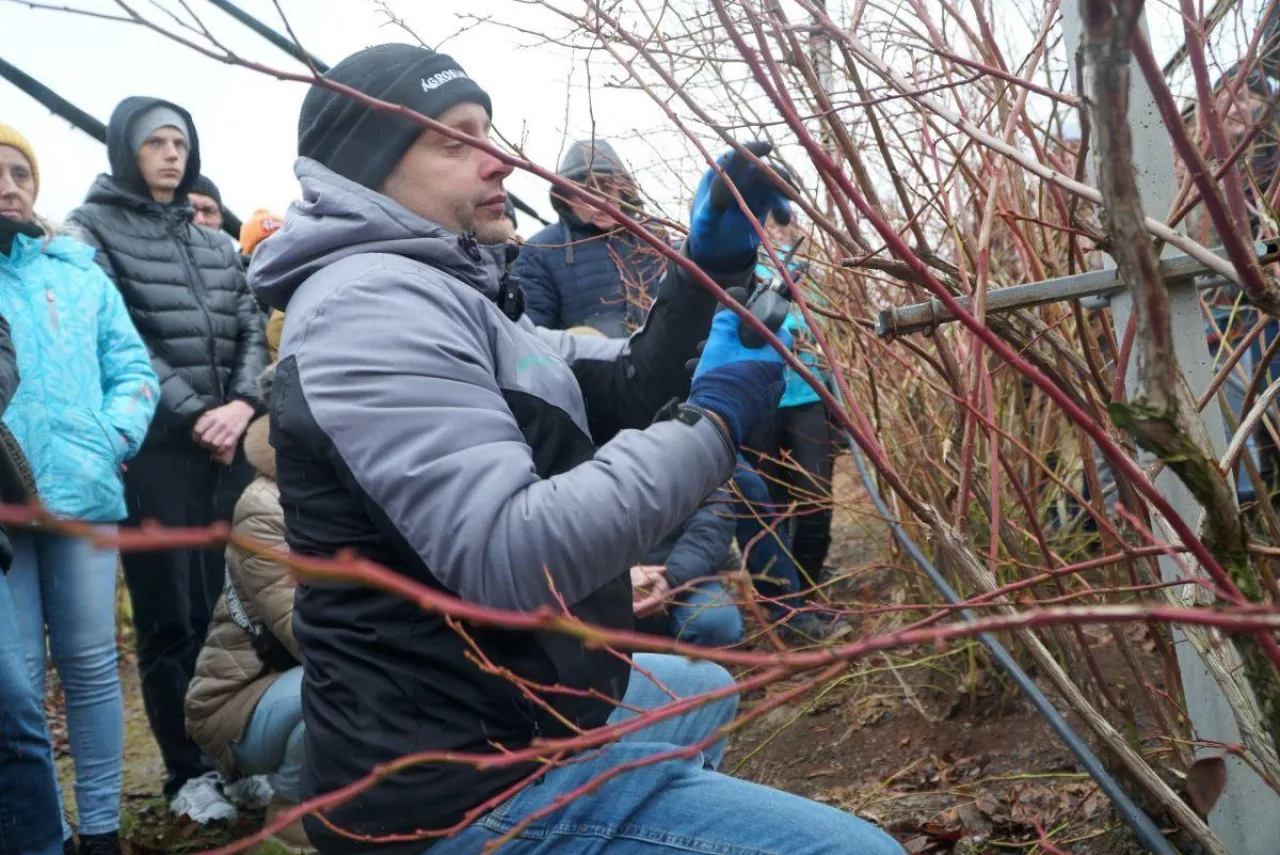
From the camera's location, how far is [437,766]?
1492 mm

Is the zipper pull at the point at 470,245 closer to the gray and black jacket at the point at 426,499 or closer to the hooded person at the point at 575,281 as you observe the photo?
the gray and black jacket at the point at 426,499

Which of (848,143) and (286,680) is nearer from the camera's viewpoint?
(848,143)

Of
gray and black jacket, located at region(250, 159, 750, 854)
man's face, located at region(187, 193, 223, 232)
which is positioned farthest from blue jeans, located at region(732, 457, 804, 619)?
man's face, located at region(187, 193, 223, 232)

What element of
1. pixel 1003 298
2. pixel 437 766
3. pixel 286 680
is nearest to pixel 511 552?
pixel 437 766

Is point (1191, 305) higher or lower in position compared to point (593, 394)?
higher

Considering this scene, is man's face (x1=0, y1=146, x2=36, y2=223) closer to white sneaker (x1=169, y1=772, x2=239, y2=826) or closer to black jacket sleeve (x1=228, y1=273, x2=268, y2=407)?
black jacket sleeve (x1=228, y1=273, x2=268, y2=407)

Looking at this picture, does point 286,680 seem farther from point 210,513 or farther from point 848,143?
point 848,143

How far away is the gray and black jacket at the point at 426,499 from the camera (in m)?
1.43

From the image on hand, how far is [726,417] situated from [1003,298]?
17.5 inches

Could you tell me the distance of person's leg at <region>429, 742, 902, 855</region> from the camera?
145cm

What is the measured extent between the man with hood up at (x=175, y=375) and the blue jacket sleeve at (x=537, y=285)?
101cm

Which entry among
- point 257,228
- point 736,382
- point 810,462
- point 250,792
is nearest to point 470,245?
point 736,382

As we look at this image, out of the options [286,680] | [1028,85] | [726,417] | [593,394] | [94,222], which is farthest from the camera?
[94,222]

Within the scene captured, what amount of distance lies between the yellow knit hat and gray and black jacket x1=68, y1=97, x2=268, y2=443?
32cm
